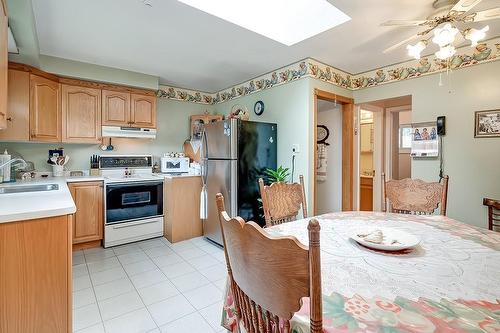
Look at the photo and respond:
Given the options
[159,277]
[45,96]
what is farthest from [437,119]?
[45,96]

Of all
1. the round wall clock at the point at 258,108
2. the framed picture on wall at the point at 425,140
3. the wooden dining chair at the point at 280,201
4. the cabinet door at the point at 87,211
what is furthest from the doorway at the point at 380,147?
the cabinet door at the point at 87,211

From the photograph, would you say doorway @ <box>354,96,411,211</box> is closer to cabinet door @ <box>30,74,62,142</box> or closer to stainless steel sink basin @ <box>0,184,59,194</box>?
stainless steel sink basin @ <box>0,184,59,194</box>

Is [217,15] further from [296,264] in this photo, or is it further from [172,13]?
[296,264]

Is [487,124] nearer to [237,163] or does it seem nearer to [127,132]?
[237,163]

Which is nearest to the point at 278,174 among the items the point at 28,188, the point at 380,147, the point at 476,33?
the point at 476,33

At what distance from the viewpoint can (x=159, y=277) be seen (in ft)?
7.70

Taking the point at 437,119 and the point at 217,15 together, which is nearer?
the point at 217,15

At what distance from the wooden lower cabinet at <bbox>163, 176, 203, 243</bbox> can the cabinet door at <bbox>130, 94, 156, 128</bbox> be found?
0.93 m

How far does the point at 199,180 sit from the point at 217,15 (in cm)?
214

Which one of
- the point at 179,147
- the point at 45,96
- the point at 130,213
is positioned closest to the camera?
the point at 45,96

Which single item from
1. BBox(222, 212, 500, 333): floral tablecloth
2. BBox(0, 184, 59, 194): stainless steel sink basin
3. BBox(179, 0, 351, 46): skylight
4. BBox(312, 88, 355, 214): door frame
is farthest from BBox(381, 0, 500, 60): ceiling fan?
BBox(0, 184, 59, 194): stainless steel sink basin

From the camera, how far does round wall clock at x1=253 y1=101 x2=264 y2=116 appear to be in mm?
3442

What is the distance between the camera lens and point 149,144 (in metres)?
3.93

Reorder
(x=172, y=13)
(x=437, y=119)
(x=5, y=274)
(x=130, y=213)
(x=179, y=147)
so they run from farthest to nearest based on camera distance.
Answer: (x=179, y=147), (x=130, y=213), (x=437, y=119), (x=172, y=13), (x=5, y=274)
